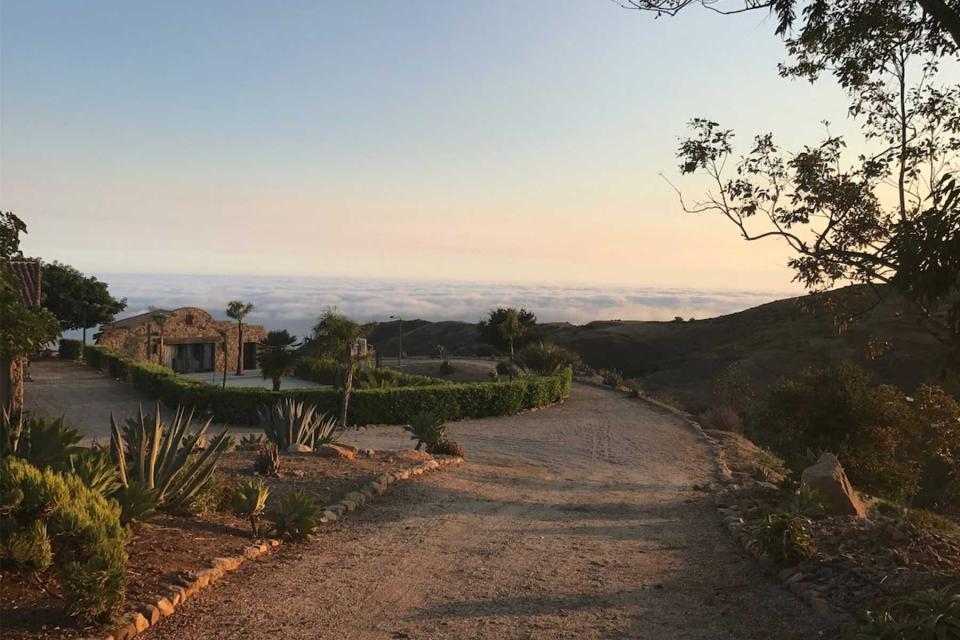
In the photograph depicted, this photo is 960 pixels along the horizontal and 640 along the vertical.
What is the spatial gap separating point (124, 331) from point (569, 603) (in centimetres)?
4228

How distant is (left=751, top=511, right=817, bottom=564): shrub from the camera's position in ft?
22.6

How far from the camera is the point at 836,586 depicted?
20.3 ft

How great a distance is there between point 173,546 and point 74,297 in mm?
51099

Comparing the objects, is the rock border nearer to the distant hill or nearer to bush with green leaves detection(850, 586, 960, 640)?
bush with green leaves detection(850, 586, 960, 640)

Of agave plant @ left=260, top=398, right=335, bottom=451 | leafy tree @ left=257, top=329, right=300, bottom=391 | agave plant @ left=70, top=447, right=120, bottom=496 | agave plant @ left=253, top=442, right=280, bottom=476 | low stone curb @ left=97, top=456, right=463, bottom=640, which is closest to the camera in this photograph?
low stone curb @ left=97, top=456, right=463, bottom=640

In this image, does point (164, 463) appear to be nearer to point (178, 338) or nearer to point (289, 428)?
point (289, 428)

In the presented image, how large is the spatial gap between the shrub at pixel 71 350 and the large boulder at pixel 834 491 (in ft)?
147

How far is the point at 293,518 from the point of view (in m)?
7.52

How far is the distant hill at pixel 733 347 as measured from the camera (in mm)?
50469

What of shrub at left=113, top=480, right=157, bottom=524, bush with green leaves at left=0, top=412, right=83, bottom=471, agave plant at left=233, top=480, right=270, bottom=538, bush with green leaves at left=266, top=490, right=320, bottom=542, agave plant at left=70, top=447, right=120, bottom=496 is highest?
bush with green leaves at left=0, top=412, right=83, bottom=471

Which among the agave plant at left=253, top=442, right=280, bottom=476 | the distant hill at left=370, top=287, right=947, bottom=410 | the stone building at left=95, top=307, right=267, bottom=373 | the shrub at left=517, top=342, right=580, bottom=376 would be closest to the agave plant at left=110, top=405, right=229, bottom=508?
the agave plant at left=253, top=442, right=280, bottom=476

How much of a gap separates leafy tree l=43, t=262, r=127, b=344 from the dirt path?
46644mm

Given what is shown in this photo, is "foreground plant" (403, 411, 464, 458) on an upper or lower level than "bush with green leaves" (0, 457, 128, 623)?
lower

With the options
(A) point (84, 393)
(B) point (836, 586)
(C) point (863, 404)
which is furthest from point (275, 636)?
(A) point (84, 393)
